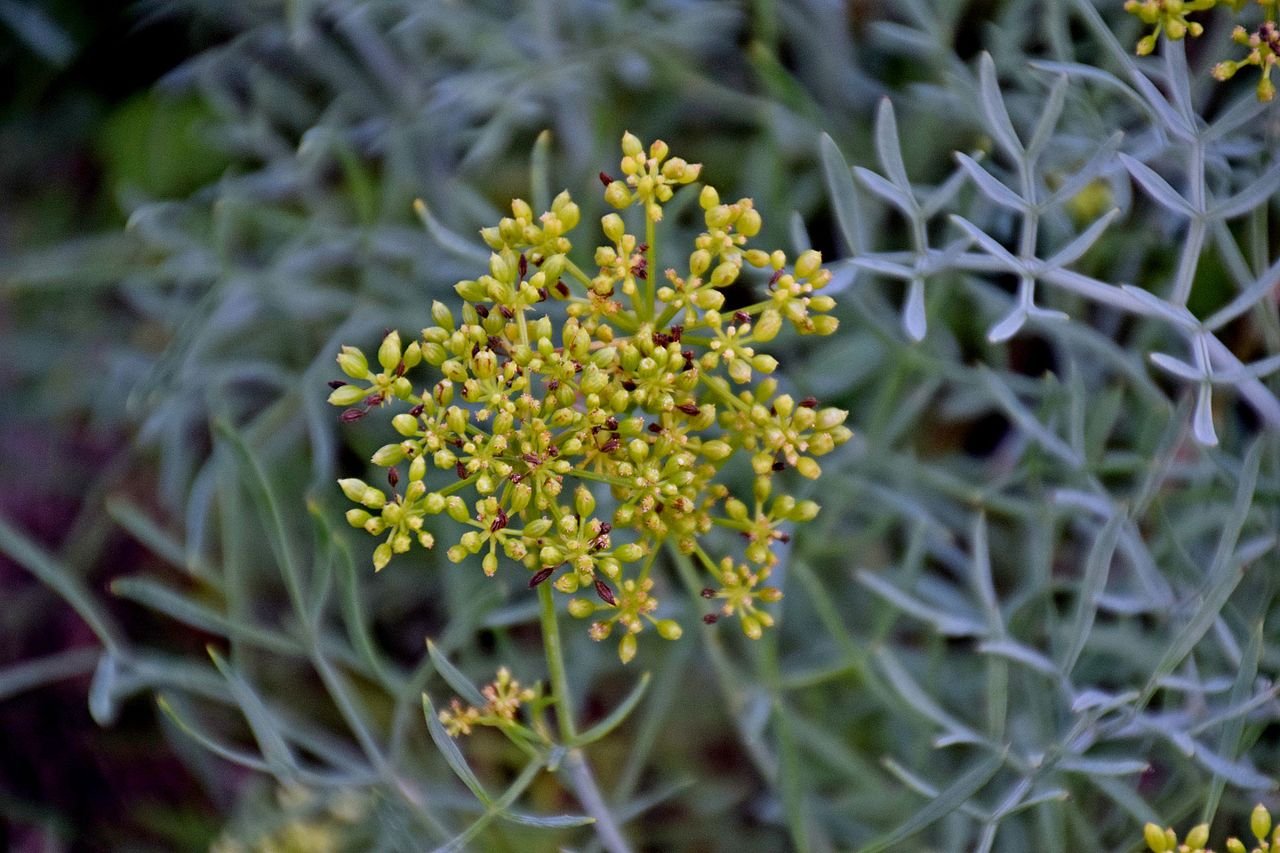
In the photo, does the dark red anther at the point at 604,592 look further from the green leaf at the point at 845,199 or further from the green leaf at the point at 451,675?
the green leaf at the point at 845,199

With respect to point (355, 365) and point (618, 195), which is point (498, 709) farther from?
point (618, 195)

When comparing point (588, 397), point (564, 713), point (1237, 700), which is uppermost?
point (588, 397)

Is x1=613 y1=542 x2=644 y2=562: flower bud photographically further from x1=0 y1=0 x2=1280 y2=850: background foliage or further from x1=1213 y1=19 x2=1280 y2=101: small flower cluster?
x1=1213 y1=19 x2=1280 y2=101: small flower cluster

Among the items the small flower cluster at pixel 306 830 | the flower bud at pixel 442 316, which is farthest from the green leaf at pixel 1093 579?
the small flower cluster at pixel 306 830

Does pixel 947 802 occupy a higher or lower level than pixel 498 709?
lower

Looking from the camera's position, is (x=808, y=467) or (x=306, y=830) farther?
(x=306, y=830)

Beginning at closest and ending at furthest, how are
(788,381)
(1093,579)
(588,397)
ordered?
(588,397), (1093,579), (788,381)

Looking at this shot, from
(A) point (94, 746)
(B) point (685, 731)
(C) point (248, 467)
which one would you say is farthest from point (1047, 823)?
(A) point (94, 746)

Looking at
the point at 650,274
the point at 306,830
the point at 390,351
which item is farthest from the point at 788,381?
the point at 306,830

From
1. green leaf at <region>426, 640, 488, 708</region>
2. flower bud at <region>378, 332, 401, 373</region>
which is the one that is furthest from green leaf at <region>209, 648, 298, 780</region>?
flower bud at <region>378, 332, 401, 373</region>
